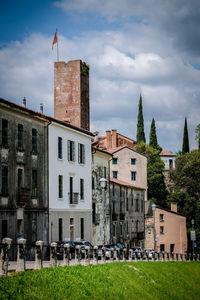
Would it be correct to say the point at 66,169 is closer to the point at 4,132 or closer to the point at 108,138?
the point at 4,132

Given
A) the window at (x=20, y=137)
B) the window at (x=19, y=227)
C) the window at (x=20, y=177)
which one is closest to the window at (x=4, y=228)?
the window at (x=19, y=227)

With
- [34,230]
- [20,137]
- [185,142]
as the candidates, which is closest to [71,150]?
[20,137]

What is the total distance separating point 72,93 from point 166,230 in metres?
26.0

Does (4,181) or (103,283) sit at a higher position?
(4,181)

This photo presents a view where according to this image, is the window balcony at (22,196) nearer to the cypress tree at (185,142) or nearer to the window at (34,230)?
the window at (34,230)

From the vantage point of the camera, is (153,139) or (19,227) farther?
(153,139)

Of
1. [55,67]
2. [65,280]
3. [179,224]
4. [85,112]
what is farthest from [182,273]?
[179,224]

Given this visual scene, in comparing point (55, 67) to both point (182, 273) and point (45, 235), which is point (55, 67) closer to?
point (45, 235)

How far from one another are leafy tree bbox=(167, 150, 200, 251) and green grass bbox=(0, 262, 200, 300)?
4961 cm

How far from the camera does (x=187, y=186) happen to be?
86.3 metres

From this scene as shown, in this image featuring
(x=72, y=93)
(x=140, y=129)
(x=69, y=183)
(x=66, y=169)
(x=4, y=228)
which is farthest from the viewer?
(x=140, y=129)

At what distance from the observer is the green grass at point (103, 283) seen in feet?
51.1

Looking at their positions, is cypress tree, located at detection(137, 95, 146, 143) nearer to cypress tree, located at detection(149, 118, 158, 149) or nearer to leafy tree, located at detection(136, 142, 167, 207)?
cypress tree, located at detection(149, 118, 158, 149)

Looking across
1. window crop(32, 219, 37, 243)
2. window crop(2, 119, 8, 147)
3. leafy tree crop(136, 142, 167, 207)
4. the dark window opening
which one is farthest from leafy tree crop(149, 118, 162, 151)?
the dark window opening
